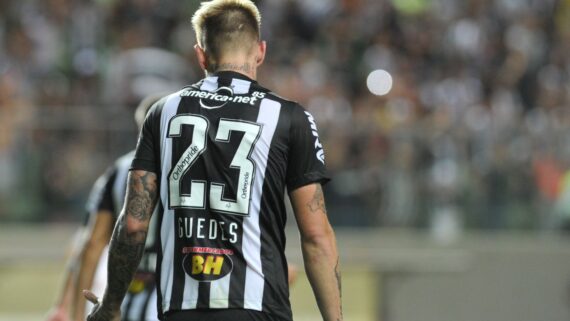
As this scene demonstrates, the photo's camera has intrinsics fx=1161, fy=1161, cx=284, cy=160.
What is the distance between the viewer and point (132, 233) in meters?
4.30

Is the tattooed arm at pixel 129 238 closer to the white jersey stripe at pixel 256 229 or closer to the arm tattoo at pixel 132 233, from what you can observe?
the arm tattoo at pixel 132 233

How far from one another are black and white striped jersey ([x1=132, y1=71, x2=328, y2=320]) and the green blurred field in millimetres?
8929

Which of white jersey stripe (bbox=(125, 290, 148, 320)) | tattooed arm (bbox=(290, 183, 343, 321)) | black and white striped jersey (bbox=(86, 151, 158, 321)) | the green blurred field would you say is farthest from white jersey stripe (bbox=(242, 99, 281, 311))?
the green blurred field

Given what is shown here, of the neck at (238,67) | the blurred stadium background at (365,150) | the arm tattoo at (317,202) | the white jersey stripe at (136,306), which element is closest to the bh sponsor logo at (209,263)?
the arm tattoo at (317,202)

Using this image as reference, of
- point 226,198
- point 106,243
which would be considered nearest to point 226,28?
point 226,198

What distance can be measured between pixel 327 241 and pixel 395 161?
867 cm

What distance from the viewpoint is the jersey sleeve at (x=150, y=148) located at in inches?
170

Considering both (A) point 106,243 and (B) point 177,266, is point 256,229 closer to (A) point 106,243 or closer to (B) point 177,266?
(B) point 177,266

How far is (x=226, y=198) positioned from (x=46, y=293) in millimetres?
9337

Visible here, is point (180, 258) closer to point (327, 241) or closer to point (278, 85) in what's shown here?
point (327, 241)

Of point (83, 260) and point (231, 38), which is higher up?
point (231, 38)

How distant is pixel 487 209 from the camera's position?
43.4 feet

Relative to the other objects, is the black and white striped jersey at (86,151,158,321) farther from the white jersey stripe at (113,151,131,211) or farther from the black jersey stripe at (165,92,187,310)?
the black jersey stripe at (165,92,187,310)

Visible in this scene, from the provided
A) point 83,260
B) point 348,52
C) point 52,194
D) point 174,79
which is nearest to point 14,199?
point 52,194
